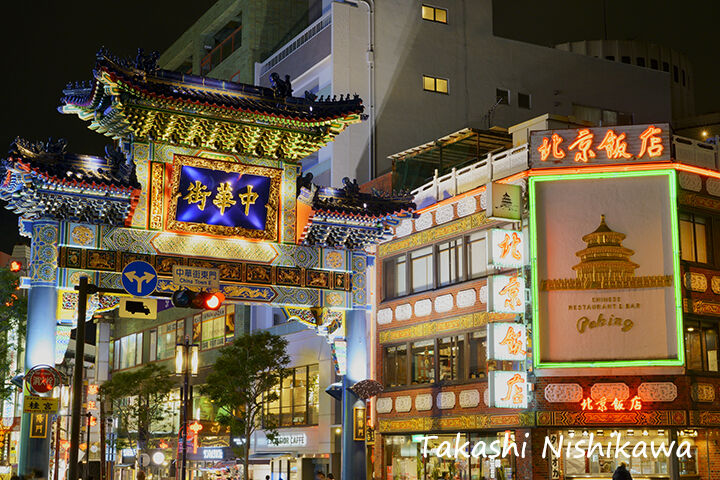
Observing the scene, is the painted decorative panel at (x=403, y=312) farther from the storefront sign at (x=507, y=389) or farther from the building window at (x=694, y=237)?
the building window at (x=694, y=237)

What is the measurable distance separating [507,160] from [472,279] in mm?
4632

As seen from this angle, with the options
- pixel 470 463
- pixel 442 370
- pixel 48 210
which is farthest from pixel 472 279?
pixel 48 210

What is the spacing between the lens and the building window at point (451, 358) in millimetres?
35906

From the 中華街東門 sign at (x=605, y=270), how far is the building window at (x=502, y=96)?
2037cm

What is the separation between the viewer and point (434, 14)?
52.3m

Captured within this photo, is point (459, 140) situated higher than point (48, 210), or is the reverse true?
point (459, 140)

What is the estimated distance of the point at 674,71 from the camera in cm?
8131

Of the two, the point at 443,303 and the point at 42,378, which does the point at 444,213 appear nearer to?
the point at 443,303

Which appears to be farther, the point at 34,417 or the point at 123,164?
the point at 123,164

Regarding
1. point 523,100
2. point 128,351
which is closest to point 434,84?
point 523,100

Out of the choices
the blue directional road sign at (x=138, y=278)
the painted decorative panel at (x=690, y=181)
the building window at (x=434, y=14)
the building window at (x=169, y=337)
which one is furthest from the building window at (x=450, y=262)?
the building window at (x=169, y=337)

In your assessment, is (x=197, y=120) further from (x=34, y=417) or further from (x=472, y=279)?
(x=472, y=279)

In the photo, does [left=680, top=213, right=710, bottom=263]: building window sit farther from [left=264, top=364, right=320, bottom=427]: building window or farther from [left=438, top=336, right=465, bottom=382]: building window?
[left=264, top=364, right=320, bottom=427]: building window

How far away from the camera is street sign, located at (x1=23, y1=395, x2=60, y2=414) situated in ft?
75.6
